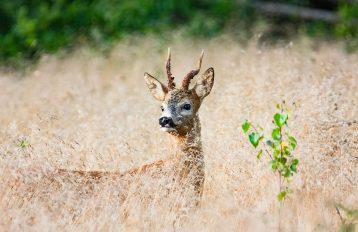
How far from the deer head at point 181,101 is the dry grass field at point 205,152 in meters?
0.32

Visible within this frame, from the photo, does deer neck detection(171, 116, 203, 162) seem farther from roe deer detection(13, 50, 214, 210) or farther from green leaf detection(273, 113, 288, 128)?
green leaf detection(273, 113, 288, 128)

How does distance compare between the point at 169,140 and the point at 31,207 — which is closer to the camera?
the point at 31,207

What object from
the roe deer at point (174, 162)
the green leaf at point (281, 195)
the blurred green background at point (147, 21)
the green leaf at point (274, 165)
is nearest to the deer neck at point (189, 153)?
the roe deer at point (174, 162)

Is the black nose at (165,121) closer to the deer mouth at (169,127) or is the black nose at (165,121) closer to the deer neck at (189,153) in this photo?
the deer mouth at (169,127)

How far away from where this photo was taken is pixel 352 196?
19.8 ft

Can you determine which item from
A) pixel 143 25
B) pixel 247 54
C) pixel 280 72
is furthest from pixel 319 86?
pixel 143 25

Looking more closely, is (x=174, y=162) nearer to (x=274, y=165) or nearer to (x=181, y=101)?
(x=181, y=101)

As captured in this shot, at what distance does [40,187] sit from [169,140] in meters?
1.31

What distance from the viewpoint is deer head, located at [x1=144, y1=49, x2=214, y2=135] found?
6.82m

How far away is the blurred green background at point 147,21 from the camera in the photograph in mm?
13344

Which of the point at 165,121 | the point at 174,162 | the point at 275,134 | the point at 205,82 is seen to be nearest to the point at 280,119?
the point at 275,134

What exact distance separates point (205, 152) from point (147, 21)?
24.0 ft

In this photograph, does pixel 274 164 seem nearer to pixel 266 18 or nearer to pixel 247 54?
pixel 247 54

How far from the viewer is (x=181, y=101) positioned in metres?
6.98
